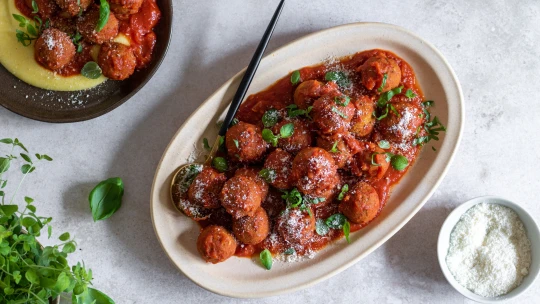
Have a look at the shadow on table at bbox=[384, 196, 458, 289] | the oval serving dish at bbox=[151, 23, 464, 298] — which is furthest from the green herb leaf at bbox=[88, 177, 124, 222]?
the shadow on table at bbox=[384, 196, 458, 289]

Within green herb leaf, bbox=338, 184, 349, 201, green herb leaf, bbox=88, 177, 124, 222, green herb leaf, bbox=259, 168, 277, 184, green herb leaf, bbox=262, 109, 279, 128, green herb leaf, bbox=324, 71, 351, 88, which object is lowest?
green herb leaf, bbox=88, 177, 124, 222

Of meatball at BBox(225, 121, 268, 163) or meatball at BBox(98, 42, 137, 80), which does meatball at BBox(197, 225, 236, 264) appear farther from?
meatball at BBox(98, 42, 137, 80)

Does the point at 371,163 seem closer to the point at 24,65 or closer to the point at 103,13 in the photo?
the point at 103,13

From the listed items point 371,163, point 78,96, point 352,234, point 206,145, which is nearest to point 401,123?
point 371,163

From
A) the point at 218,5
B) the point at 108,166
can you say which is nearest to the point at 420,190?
the point at 218,5

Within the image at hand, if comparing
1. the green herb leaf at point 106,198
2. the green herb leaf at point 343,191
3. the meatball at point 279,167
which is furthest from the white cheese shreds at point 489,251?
the green herb leaf at point 106,198

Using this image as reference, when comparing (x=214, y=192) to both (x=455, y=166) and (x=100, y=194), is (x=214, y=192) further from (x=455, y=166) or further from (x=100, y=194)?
(x=455, y=166)

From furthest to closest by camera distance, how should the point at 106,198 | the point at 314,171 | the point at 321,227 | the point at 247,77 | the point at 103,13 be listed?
the point at 106,198 → the point at 321,227 → the point at 247,77 → the point at 103,13 → the point at 314,171
